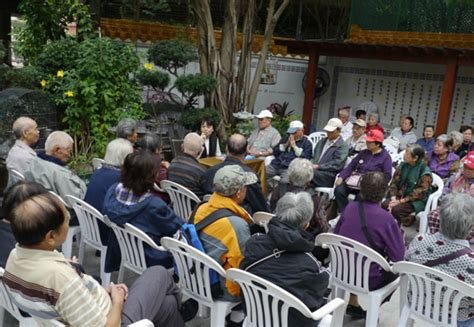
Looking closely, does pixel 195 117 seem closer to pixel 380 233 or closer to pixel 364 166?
pixel 364 166

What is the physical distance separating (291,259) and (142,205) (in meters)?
1.02

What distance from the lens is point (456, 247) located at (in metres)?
2.38

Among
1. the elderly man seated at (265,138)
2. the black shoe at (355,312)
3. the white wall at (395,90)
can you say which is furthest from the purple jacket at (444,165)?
the white wall at (395,90)

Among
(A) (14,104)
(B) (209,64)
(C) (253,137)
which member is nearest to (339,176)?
(C) (253,137)

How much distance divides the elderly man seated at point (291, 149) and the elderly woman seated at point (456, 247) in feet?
9.18

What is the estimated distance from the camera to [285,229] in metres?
2.24

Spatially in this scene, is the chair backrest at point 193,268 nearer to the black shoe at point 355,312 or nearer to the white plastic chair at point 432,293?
the white plastic chair at point 432,293

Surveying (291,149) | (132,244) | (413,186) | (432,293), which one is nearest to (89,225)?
(132,244)

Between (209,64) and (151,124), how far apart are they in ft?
4.42

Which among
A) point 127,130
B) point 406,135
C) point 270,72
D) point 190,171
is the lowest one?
point 406,135

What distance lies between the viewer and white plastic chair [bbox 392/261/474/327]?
223 centimetres

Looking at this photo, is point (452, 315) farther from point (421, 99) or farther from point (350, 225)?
point (421, 99)

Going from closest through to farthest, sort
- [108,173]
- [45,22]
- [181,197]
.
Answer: [108,173] → [181,197] → [45,22]

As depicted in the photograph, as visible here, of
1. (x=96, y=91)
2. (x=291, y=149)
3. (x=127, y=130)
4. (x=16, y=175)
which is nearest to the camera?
(x=16, y=175)
